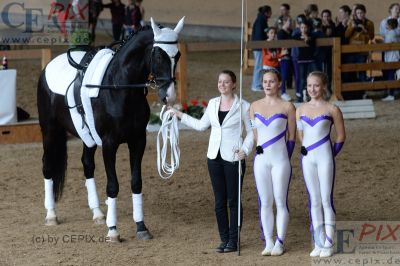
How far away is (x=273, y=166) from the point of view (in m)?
7.75

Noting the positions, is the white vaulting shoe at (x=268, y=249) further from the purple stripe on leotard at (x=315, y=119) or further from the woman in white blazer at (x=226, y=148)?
the purple stripe on leotard at (x=315, y=119)

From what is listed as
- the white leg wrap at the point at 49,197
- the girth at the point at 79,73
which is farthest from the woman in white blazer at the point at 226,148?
the white leg wrap at the point at 49,197

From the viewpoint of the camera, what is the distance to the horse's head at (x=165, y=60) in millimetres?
8305

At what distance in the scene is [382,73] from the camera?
60.3ft

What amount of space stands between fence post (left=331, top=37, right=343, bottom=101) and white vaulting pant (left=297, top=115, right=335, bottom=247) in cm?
939

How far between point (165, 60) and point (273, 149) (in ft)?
4.66

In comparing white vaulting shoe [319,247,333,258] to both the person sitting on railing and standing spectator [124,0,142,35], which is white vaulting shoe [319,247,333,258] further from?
standing spectator [124,0,142,35]

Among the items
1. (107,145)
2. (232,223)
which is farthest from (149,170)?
(232,223)

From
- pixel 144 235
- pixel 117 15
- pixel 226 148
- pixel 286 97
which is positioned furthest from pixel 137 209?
pixel 117 15

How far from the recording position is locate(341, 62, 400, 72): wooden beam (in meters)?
17.1

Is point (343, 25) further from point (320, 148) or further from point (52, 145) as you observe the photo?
point (320, 148)

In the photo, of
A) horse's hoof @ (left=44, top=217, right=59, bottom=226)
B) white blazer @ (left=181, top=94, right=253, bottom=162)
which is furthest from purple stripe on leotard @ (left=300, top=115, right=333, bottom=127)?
horse's hoof @ (left=44, top=217, right=59, bottom=226)

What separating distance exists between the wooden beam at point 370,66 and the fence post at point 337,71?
5.4 inches

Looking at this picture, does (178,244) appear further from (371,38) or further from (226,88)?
(371,38)
